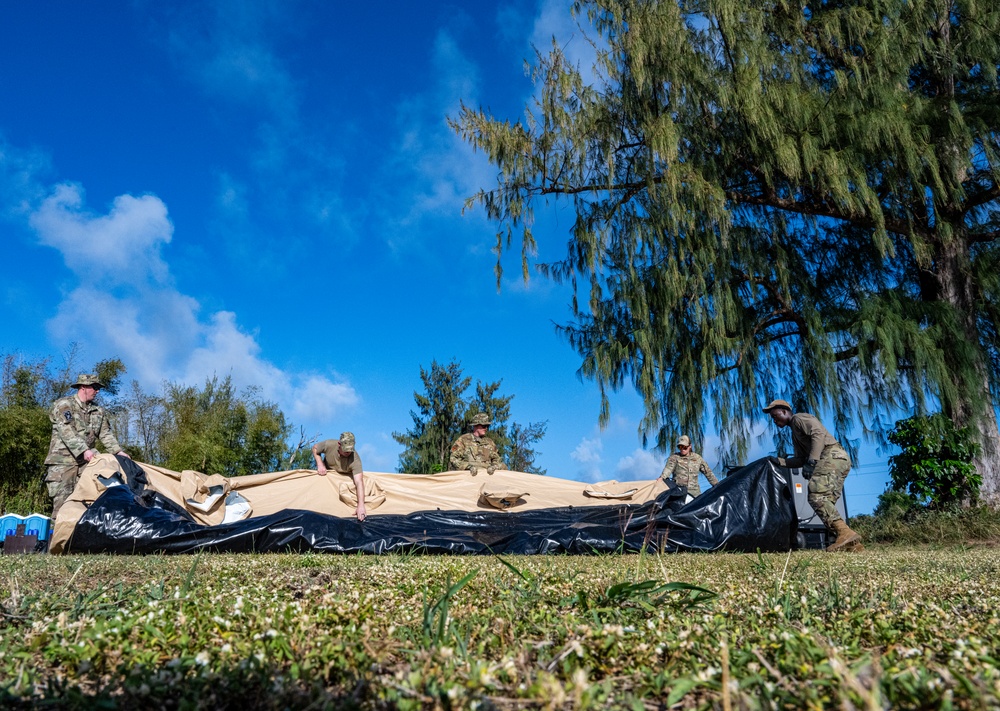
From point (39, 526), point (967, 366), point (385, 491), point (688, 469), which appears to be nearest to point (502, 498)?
point (385, 491)

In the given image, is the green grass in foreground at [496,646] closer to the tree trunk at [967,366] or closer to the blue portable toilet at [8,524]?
the blue portable toilet at [8,524]

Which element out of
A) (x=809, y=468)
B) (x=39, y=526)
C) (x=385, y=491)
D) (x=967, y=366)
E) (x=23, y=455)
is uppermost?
(x=967, y=366)

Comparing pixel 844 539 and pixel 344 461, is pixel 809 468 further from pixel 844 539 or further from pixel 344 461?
pixel 344 461

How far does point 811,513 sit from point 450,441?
16.7 m

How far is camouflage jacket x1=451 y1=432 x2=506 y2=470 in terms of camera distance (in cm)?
981

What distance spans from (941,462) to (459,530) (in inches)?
309

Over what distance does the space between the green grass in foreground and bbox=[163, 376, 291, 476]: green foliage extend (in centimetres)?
1657

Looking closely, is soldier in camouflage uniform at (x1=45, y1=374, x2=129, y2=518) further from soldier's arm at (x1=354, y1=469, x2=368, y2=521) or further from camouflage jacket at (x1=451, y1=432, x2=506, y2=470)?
camouflage jacket at (x1=451, y1=432, x2=506, y2=470)

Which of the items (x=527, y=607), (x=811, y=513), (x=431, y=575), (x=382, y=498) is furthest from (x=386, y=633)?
(x=811, y=513)

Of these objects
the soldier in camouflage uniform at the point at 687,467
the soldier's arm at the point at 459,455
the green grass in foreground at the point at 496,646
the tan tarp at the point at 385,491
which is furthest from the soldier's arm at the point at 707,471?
the green grass in foreground at the point at 496,646

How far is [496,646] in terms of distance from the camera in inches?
64.0

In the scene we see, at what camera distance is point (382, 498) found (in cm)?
779

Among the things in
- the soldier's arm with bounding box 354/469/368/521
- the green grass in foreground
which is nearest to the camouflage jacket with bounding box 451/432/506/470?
the soldier's arm with bounding box 354/469/368/521

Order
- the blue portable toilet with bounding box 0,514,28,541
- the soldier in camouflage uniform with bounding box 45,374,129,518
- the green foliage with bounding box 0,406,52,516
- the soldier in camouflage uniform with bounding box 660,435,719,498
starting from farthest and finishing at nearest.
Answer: the green foliage with bounding box 0,406,52,516
the soldier in camouflage uniform with bounding box 660,435,719,498
the blue portable toilet with bounding box 0,514,28,541
the soldier in camouflage uniform with bounding box 45,374,129,518
